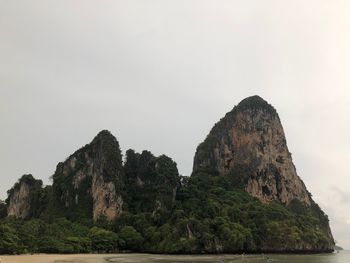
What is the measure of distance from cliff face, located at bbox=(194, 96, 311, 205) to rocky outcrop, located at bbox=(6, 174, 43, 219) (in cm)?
4073

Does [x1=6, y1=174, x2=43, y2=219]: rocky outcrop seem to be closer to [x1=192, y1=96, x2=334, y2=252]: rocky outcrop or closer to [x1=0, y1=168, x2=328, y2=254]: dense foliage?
[x1=0, y1=168, x2=328, y2=254]: dense foliage

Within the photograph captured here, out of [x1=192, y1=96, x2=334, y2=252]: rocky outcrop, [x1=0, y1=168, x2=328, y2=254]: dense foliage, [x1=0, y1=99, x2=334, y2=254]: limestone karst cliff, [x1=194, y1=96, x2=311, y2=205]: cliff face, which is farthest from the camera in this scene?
[x1=194, y1=96, x2=311, y2=205]: cliff face

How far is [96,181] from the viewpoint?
82.6m

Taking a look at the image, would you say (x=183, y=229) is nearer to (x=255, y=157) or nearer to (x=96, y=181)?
(x=96, y=181)

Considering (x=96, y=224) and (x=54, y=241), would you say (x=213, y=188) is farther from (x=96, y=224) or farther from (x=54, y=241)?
(x=54, y=241)

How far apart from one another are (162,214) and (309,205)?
4427 centimetres

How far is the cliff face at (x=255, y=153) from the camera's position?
10256cm

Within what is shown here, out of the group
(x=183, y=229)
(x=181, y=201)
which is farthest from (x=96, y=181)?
(x=183, y=229)

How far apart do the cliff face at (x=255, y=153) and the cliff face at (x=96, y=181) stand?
33573 millimetres

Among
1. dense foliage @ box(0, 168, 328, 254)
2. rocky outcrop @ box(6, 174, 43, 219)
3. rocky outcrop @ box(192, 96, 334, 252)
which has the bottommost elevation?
dense foliage @ box(0, 168, 328, 254)

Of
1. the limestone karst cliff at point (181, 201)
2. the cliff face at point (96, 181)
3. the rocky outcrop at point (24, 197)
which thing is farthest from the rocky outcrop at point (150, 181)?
the rocky outcrop at point (24, 197)

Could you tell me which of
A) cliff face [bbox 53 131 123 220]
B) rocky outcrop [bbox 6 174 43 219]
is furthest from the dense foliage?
rocky outcrop [bbox 6 174 43 219]

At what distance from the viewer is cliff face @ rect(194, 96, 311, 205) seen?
336 ft

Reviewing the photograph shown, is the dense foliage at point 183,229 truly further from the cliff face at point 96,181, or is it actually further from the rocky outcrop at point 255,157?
the rocky outcrop at point 255,157
